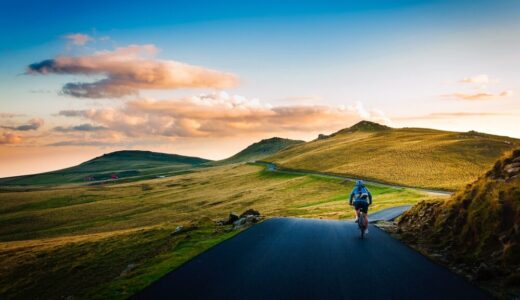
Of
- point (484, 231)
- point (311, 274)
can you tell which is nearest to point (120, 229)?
point (311, 274)

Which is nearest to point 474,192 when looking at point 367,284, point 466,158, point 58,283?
point 367,284

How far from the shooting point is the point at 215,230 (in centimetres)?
2844

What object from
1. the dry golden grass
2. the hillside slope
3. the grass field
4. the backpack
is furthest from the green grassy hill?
the backpack

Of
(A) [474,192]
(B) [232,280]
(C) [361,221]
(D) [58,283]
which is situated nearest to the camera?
(B) [232,280]

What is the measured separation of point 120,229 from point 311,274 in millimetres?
60511

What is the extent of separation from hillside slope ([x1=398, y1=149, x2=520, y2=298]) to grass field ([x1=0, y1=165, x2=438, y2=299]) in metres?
11.3

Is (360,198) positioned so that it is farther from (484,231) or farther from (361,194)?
(484,231)

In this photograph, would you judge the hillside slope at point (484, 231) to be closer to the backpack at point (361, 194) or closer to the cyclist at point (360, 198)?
the cyclist at point (360, 198)

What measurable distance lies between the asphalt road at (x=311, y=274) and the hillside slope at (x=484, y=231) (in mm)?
1166

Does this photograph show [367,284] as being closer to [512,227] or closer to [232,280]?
[232,280]

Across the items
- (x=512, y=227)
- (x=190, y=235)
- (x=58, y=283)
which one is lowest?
(x=58, y=283)

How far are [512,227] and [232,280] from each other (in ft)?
32.2

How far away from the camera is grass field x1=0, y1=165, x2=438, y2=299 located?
2488 centimetres

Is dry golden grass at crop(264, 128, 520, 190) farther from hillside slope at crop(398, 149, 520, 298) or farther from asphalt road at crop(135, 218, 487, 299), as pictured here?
asphalt road at crop(135, 218, 487, 299)
